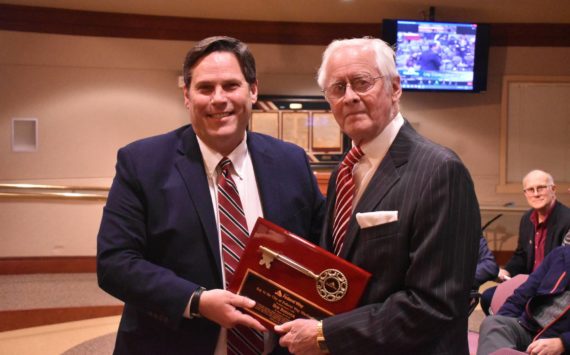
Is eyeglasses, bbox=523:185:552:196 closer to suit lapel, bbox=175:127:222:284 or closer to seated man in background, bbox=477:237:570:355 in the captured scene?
seated man in background, bbox=477:237:570:355

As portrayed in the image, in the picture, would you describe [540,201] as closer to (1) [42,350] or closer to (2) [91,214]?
(1) [42,350]

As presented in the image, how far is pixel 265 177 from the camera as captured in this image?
1709 mm

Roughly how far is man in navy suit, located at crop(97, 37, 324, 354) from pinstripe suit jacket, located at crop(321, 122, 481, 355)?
1.03 ft

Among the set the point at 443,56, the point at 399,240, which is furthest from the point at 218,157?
the point at 443,56

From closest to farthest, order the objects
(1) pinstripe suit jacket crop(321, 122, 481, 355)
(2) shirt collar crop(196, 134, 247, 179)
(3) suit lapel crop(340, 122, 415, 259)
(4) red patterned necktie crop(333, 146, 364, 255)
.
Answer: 1. (1) pinstripe suit jacket crop(321, 122, 481, 355)
2. (3) suit lapel crop(340, 122, 415, 259)
3. (4) red patterned necktie crop(333, 146, 364, 255)
4. (2) shirt collar crop(196, 134, 247, 179)

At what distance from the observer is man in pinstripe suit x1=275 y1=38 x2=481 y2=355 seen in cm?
129

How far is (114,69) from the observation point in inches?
246

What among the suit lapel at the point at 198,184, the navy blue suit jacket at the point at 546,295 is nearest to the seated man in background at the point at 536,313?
the navy blue suit jacket at the point at 546,295

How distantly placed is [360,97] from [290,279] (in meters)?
0.51

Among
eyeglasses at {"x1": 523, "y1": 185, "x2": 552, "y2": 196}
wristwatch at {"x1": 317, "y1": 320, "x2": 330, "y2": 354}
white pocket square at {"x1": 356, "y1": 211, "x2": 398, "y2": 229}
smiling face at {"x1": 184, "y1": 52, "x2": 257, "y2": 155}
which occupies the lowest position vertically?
wristwatch at {"x1": 317, "y1": 320, "x2": 330, "y2": 354}

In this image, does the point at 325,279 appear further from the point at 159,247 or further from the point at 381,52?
the point at 381,52

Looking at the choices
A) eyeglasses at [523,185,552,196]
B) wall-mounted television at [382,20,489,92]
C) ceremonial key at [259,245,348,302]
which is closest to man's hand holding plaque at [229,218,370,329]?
ceremonial key at [259,245,348,302]

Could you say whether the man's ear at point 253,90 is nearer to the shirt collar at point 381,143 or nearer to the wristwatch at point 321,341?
the shirt collar at point 381,143

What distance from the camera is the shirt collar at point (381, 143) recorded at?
59.4 inches
